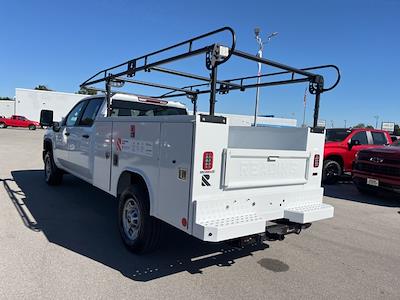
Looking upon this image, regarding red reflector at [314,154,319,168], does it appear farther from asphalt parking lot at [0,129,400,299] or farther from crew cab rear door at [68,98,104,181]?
A: crew cab rear door at [68,98,104,181]

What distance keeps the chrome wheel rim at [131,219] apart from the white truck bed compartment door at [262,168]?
1362mm

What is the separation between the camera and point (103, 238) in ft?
15.9

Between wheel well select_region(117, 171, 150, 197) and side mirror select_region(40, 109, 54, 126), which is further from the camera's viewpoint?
side mirror select_region(40, 109, 54, 126)

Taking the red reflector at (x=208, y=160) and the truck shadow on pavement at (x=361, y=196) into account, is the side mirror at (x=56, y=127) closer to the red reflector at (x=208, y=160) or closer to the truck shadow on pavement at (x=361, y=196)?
the red reflector at (x=208, y=160)

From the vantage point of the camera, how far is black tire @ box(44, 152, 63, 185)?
8055 millimetres

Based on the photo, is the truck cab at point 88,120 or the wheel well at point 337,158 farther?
the wheel well at point 337,158

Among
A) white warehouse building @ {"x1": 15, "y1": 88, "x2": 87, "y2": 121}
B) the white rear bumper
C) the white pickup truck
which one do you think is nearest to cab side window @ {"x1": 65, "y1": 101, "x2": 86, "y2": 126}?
the white pickup truck

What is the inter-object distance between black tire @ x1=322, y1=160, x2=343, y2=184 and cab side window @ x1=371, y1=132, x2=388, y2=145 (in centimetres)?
194

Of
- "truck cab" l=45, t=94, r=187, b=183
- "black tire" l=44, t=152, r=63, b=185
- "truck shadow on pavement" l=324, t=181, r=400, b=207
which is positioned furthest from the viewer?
"truck shadow on pavement" l=324, t=181, r=400, b=207

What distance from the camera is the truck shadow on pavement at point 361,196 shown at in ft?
28.7

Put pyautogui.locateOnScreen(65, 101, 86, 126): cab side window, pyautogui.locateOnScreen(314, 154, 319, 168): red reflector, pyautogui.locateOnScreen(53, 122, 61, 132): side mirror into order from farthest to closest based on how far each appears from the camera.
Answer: pyautogui.locateOnScreen(53, 122, 61, 132): side mirror, pyautogui.locateOnScreen(65, 101, 86, 126): cab side window, pyautogui.locateOnScreen(314, 154, 319, 168): red reflector

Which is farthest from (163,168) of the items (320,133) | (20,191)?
(20,191)

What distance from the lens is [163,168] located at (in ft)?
12.1

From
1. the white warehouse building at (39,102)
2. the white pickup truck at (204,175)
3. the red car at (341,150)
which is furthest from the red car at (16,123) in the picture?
the white pickup truck at (204,175)
